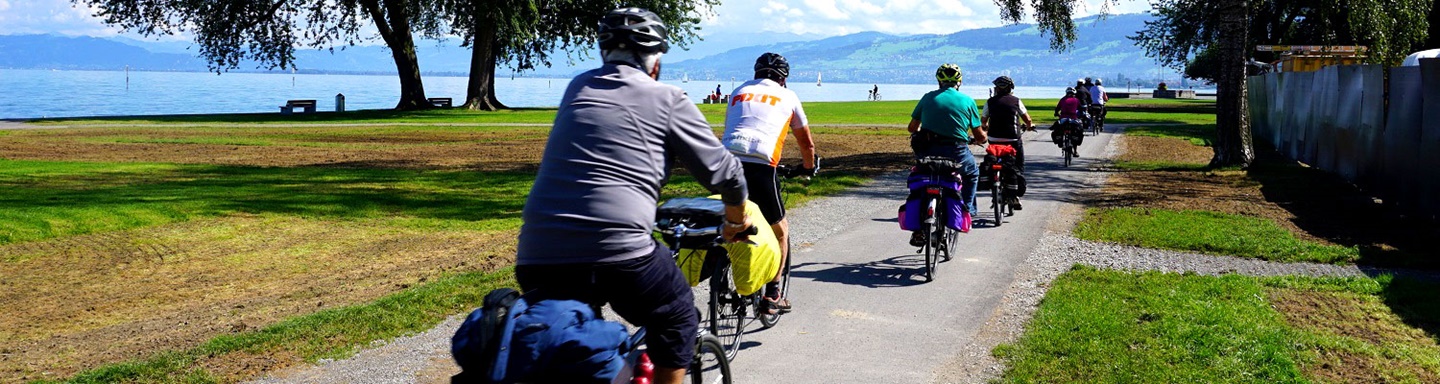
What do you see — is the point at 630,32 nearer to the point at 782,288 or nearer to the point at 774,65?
the point at 774,65

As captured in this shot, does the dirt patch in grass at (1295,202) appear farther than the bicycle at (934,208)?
Yes

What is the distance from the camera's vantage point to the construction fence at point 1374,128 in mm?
Answer: 13281

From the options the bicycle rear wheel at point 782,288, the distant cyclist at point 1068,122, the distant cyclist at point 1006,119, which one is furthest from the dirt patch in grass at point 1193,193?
the bicycle rear wheel at point 782,288

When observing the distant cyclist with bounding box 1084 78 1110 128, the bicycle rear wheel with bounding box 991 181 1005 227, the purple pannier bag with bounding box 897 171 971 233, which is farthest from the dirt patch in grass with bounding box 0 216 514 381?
the distant cyclist with bounding box 1084 78 1110 128

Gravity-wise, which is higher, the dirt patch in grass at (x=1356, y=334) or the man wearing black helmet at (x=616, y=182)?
the man wearing black helmet at (x=616, y=182)

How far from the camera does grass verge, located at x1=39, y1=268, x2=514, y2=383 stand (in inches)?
252

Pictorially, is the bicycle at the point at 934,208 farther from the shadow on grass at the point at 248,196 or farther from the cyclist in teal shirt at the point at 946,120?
the shadow on grass at the point at 248,196

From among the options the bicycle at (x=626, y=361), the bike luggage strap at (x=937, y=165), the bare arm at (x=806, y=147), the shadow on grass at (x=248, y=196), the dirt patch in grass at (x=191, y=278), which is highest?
the bare arm at (x=806, y=147)

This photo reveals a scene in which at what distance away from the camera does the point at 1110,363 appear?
21.9 ft

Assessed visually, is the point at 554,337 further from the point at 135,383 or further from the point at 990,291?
the point at 990,291

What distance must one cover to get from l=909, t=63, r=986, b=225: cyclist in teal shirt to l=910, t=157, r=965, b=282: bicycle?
46 cm

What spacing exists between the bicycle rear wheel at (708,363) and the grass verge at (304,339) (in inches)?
104

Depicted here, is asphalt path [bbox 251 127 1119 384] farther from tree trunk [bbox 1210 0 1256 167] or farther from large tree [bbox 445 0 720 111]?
large tree [bbox 445 0 720 111]

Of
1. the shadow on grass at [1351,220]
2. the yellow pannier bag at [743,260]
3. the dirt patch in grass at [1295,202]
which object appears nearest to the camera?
the yellow pannier bag at [743,260]
